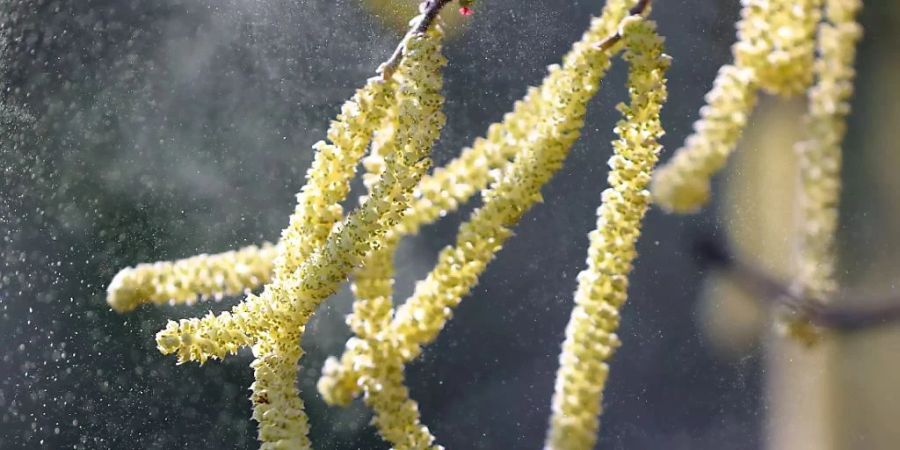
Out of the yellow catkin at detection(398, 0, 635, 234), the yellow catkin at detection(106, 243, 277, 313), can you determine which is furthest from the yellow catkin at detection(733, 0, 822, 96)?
the yellow catkin at detection(106, 243, 277, 313)

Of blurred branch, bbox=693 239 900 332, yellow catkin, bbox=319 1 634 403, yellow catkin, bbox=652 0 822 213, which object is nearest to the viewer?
yellow catkin, bbox=652 0 822 213

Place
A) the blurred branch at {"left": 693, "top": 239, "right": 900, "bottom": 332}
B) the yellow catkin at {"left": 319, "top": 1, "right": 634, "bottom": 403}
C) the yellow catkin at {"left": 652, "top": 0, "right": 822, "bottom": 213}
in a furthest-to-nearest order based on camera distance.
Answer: the blurred branch at {"left": 693, "top": 239, "right": 900, "bottom": 332} → the yellow catkin at {"left": 319, "top": 1, "right": 634, "bottom": 403} → the yellow catkin at {"left": 652, "top": 0, "right": 822, "bottom": 213}

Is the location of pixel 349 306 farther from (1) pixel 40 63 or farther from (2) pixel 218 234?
(1) pixel 40 63

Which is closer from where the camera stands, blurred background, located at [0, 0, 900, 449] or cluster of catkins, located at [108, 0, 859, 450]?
cluster of catkins, located at [108, 0, 859, 450]

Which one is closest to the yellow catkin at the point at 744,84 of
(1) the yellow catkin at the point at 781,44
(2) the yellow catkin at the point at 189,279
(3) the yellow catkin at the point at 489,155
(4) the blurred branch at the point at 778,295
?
(1) the yellow catkin at the point at 781,44

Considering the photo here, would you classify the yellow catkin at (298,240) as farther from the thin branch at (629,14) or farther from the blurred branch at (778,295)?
the blurred branch at (778,295)

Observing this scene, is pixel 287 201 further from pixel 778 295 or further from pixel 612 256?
pixel 612 256

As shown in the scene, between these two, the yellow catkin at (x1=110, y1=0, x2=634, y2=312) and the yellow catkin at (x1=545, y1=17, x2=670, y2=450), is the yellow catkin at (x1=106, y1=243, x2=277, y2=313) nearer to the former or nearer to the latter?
the yellow catkin at (x1=110, y1=0, x2=634, y2=312)

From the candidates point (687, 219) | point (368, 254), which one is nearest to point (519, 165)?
point (368, 254)
